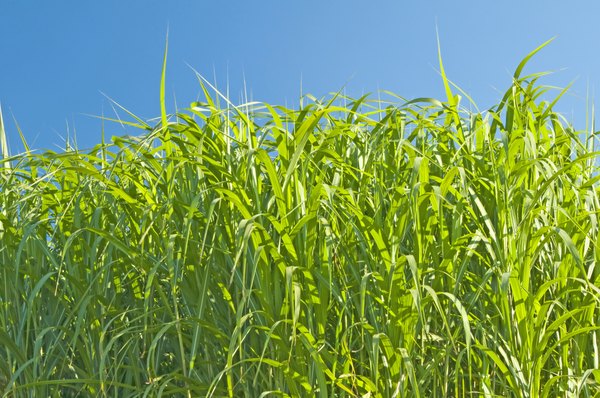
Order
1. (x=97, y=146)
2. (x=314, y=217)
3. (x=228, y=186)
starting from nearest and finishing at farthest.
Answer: (x=314, y=217) < (x=228, y=186) < (x=97, y=146)

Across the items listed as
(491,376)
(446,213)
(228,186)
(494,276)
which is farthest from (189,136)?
(491,376)

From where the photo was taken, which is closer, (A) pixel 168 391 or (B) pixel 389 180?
(A) pixel 168 391

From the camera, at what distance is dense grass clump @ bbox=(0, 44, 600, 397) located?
6.62ft

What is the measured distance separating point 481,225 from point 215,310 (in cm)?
77

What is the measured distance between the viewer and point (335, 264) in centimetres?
214

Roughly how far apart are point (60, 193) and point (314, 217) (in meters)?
1.09

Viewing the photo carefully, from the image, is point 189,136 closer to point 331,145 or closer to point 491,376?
point 331,145

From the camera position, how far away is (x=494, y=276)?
2201 millimetres

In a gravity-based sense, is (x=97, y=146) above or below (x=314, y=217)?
above

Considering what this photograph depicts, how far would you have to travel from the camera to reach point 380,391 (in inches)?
82.3

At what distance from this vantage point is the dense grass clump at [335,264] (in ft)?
6.62

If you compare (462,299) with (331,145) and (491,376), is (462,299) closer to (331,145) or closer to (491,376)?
(491,376)

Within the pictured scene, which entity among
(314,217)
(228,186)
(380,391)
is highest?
(228,186)

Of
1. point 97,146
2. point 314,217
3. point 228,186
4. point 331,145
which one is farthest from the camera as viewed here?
point 97,146
